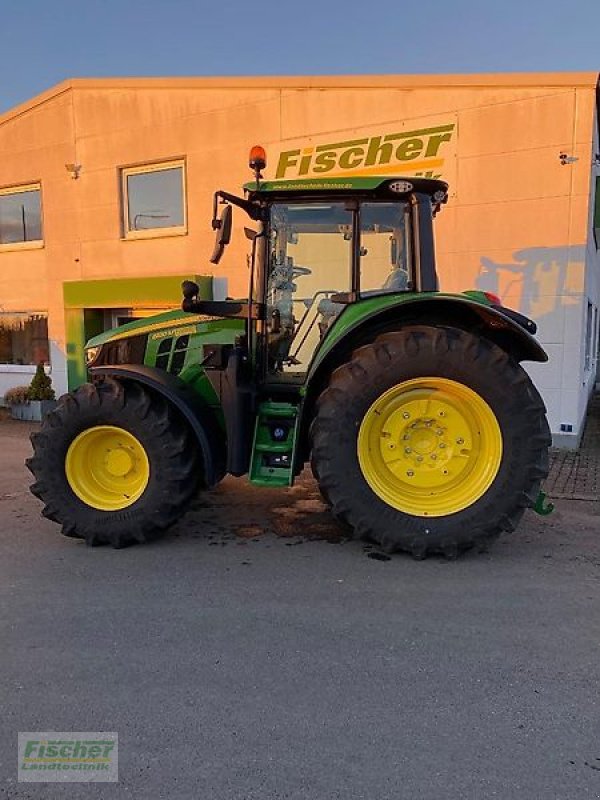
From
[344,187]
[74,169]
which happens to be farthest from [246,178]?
[344,187]

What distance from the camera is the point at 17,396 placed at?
11109mm

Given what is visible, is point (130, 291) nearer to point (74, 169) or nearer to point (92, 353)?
point (74, 169)

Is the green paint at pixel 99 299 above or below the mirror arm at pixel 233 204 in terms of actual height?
below

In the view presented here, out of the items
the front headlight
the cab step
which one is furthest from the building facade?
the cab step

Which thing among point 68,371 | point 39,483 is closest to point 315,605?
point 39,483

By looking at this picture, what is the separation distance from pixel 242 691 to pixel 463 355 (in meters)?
2.54

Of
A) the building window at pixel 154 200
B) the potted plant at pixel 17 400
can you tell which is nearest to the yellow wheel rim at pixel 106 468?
the building window at pixel 154 200

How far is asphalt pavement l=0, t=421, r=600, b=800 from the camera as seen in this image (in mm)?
2293

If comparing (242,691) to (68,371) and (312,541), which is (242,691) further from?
(68,371)

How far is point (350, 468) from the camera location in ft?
14.0

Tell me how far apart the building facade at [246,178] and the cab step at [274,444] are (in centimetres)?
444

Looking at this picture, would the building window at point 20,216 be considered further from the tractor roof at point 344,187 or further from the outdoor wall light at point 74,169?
the tractor roof at point 344,187

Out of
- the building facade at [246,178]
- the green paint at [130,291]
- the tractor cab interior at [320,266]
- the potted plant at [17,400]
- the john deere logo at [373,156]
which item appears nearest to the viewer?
the tractor cab interior at [320,266]

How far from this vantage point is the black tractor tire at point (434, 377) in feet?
13.7
